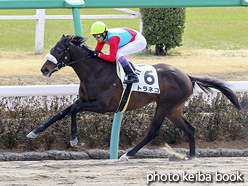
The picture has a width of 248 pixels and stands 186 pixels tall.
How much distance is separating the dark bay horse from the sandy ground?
0.40 meters

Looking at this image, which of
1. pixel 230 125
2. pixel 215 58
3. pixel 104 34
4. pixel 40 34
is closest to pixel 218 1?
pixel 104 34

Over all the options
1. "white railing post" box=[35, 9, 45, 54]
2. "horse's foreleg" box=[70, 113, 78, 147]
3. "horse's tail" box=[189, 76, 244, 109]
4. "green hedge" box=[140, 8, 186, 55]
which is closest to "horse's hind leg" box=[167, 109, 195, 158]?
"horse's tail" box=[189, 76, 244, 109]

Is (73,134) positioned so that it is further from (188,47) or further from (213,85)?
(188,47)

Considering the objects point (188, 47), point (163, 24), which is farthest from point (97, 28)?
point (188, 47)

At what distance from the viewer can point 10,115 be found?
506 cm

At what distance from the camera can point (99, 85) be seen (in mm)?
4230

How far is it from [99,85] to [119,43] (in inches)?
21.9

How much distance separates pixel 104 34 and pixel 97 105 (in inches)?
31.8

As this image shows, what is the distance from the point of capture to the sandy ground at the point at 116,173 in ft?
10.8

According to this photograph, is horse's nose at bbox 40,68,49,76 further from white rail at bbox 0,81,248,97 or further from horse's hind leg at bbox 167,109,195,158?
horse's hind leg at bbox 167,109,195,158

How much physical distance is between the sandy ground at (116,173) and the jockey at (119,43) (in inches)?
41.1

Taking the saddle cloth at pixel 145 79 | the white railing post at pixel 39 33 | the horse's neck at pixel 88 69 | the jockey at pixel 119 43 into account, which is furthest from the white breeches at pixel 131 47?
the white railing post at pixel 39 33

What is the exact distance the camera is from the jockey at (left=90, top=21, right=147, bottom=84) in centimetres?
415

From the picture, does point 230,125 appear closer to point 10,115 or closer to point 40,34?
point 10,115
